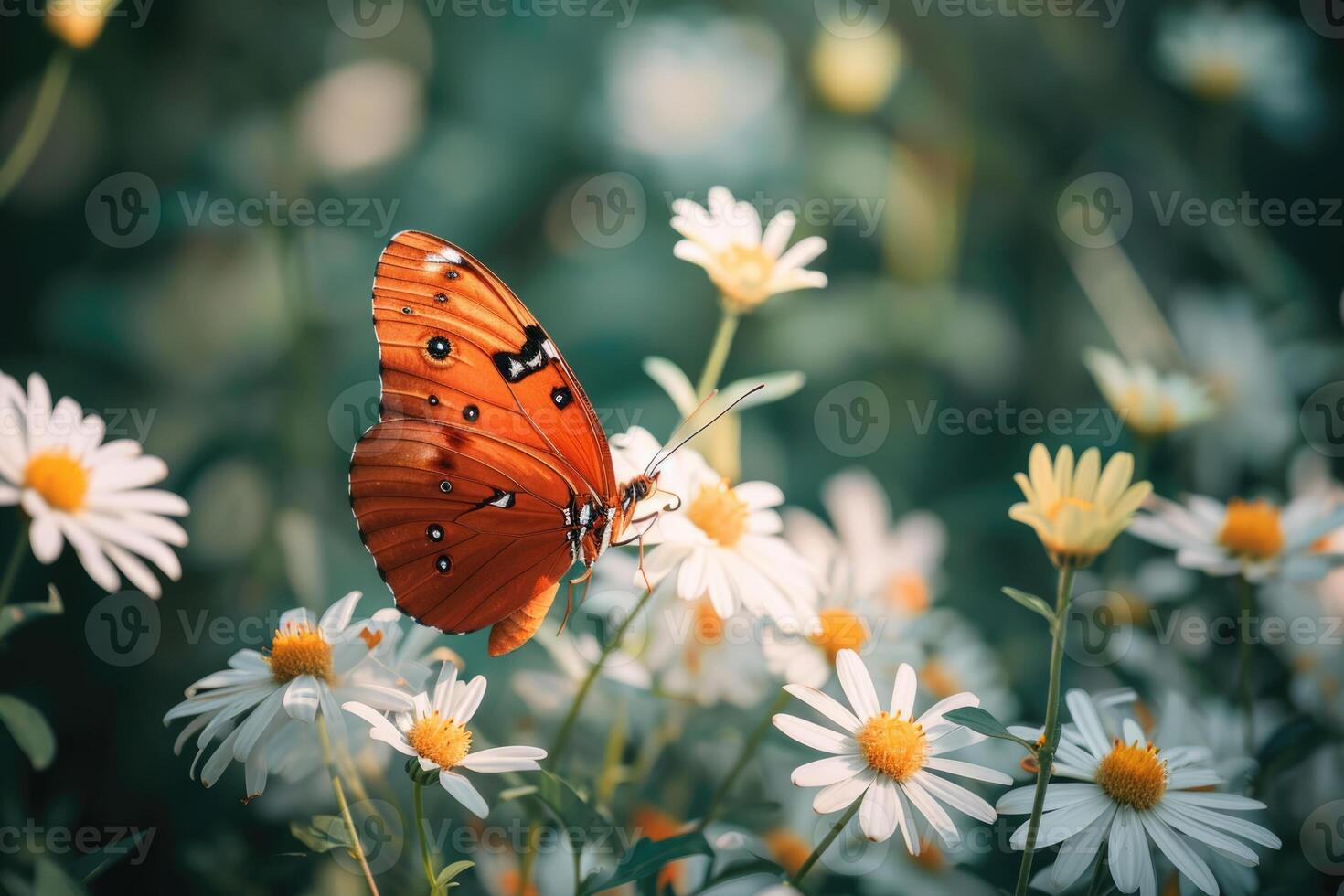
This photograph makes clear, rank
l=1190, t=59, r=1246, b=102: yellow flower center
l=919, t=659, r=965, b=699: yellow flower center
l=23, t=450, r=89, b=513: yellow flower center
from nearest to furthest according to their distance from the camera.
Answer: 1. l=23, t=450, r=89, b=513: yellow flower center
2. l=919, t=659, r=965, b=699: yellow flower center
3. l=1190, t=59, r=1246, b=102: yellow flower center

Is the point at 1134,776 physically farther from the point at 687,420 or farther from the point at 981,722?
the point at 687,420

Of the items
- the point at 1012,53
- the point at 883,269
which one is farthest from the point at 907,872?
the point at 1012,53

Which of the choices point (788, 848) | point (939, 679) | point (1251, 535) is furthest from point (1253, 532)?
point (788, 848)

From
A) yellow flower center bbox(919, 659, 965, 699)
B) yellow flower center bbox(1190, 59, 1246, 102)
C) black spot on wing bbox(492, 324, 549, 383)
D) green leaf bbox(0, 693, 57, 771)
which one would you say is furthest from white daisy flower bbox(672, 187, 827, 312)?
yellow flower center bbox(1190, 59, 1246, 102)

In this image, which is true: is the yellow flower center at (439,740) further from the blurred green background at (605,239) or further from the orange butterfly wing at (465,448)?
the blurred green background at (605,239)

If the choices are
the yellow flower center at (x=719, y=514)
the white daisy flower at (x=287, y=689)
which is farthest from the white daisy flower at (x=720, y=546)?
the white daisy flower at (x=287, y=689)

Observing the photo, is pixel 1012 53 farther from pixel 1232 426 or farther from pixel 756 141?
pixel 1232 426

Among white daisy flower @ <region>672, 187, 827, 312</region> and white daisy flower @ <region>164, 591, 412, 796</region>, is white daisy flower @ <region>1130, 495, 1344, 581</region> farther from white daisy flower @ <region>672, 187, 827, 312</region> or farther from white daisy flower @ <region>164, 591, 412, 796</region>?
white daisy flower @ <region>164, 591, 412, 796</region>
